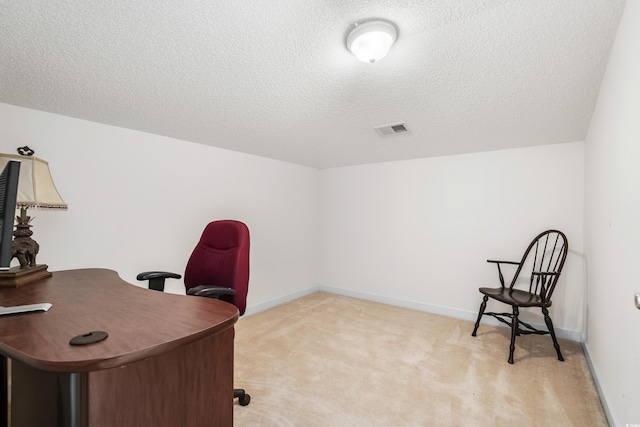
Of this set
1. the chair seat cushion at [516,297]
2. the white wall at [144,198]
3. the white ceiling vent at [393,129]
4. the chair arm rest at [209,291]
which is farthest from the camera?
the white ceiling vent at [393,129]

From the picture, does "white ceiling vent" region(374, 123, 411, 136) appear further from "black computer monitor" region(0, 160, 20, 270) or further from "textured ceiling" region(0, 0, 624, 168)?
"black computer monitor" region(0, 160, 20, 270)

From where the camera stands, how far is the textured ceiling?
1127 millimetres

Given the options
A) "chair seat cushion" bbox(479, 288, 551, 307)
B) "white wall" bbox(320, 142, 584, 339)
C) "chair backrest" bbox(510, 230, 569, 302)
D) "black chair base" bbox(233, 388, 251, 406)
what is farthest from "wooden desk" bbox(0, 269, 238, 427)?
"white wall" bbox(320, 142, 584, 339)

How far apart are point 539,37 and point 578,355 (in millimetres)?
2645

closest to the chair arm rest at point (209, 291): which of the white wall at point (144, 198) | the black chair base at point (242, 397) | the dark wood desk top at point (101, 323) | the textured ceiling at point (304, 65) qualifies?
the dark wood desk top at point (101, 323)

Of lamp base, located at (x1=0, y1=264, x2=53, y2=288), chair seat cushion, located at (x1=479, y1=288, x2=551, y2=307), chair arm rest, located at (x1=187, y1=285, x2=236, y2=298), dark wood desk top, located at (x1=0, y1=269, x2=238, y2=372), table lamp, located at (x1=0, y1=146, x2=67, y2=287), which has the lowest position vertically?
chair seat cushion, located at (x1=479, y1=288, x2=551, y2=307)

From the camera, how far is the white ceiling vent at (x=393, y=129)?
2481 millimetres

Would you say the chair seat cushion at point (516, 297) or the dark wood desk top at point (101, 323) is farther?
the chair seat cushion at point (516, 297)

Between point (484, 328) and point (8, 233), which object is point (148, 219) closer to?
point (8, 233)

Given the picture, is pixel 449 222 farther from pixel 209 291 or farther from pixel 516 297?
pixel 209 291

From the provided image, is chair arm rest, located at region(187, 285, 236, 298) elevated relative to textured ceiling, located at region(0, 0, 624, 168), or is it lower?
lower

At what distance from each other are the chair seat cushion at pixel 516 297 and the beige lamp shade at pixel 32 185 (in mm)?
3173

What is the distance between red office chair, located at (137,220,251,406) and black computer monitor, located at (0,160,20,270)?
686 millimetres

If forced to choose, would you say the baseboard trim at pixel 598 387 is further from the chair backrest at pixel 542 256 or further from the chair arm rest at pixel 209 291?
the chair arm rest at pixel 209 291
